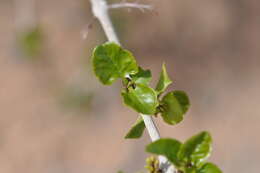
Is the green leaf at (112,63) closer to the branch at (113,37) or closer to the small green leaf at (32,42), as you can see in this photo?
the branch at (113,37)

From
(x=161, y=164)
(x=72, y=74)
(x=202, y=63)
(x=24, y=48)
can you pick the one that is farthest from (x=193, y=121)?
(x=161, y=164)

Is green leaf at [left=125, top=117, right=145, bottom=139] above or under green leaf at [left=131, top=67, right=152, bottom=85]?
under

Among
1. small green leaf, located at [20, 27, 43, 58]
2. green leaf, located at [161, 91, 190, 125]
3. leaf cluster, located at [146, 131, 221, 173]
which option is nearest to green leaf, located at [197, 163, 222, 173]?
leaf cluster, located at [146, 131, 221, 173]

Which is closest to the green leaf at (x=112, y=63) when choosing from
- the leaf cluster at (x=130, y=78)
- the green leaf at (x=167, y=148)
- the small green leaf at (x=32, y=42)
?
the leaf cluster at (x=130, y=78)

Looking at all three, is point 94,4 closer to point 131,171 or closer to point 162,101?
point 162,101

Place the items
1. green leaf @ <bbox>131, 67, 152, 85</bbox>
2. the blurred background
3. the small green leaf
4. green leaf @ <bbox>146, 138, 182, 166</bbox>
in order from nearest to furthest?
green leaf @ <bbox>146, 138, 182, 166</bbox> → green leaf @ <bbox>131, 67, 152, 85</bbox> → the small green leaf → the blurred background

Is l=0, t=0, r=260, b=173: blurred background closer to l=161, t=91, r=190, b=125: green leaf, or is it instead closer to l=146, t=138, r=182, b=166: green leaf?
l=161, t=91, r=190, b=125: green leaf
